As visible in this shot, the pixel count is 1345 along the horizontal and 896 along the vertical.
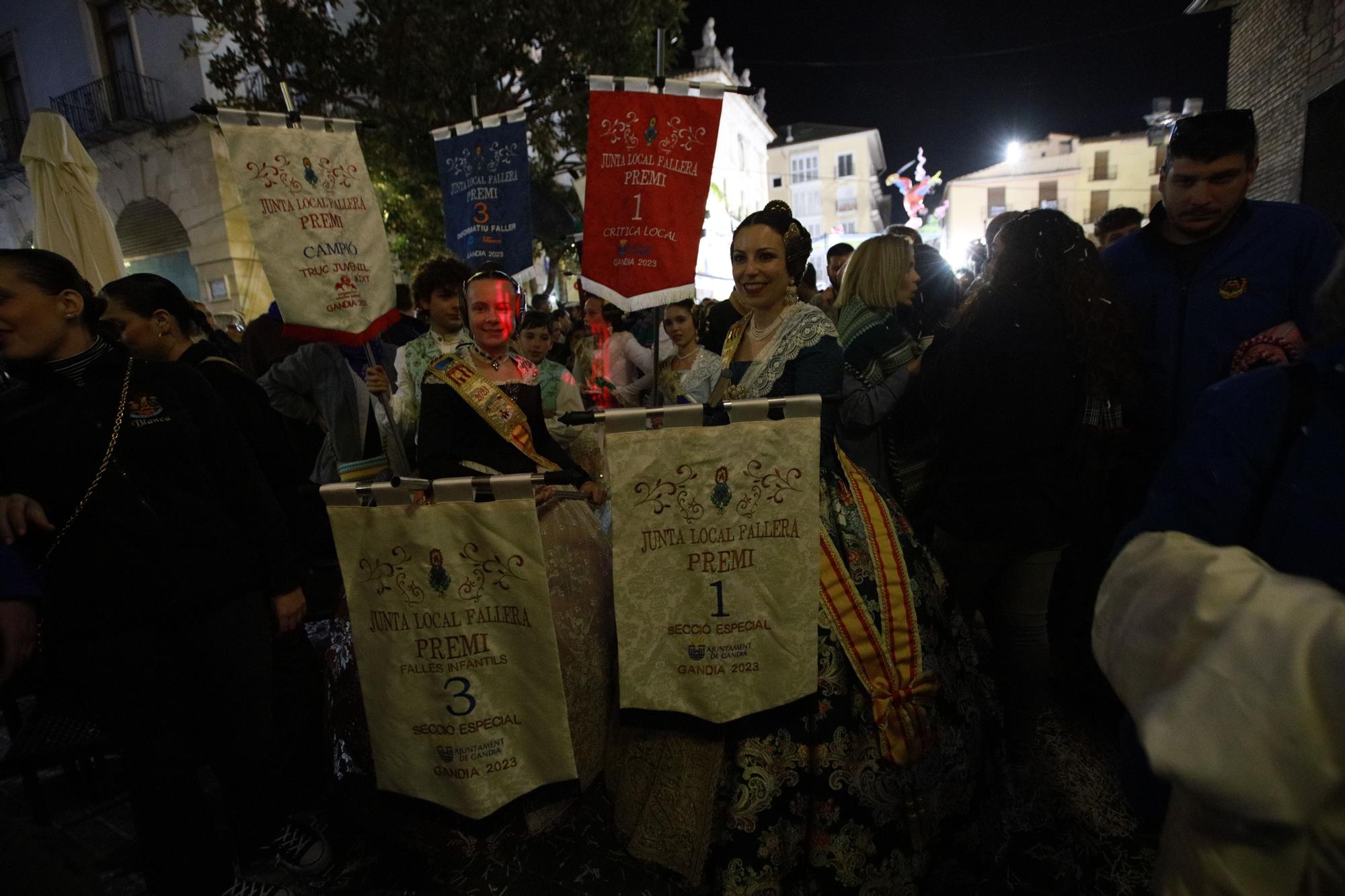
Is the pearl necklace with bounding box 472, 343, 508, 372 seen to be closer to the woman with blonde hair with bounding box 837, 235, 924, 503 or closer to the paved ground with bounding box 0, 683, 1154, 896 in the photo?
the woman with blonde hair with bounding box 837, 235, 924, 503

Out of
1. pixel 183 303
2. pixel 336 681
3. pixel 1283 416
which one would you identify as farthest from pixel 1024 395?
pixel 183 303

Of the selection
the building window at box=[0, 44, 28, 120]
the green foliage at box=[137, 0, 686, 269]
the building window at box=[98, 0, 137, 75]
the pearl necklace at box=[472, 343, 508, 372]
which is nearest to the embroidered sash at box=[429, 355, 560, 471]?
the pearl necklace at box=[472, 343, 508, 372]

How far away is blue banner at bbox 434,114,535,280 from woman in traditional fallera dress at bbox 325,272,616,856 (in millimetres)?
1570

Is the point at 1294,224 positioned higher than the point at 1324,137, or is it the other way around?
the point at 1324,137

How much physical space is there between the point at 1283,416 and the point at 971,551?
141cm

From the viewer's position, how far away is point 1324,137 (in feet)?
19.5

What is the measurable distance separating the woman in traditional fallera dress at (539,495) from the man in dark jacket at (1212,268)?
2080 mm

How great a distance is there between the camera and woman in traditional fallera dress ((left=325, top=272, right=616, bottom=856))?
216 cm

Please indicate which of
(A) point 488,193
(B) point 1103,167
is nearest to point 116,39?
(A) point 488,193

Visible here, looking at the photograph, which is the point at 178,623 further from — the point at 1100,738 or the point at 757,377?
the point at 1100,738

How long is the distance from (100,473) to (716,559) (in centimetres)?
187

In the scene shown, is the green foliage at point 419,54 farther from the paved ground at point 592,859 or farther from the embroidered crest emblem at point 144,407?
the paved ground at point 592,859

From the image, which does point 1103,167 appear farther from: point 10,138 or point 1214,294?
point 10,138

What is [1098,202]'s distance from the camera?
125ft
